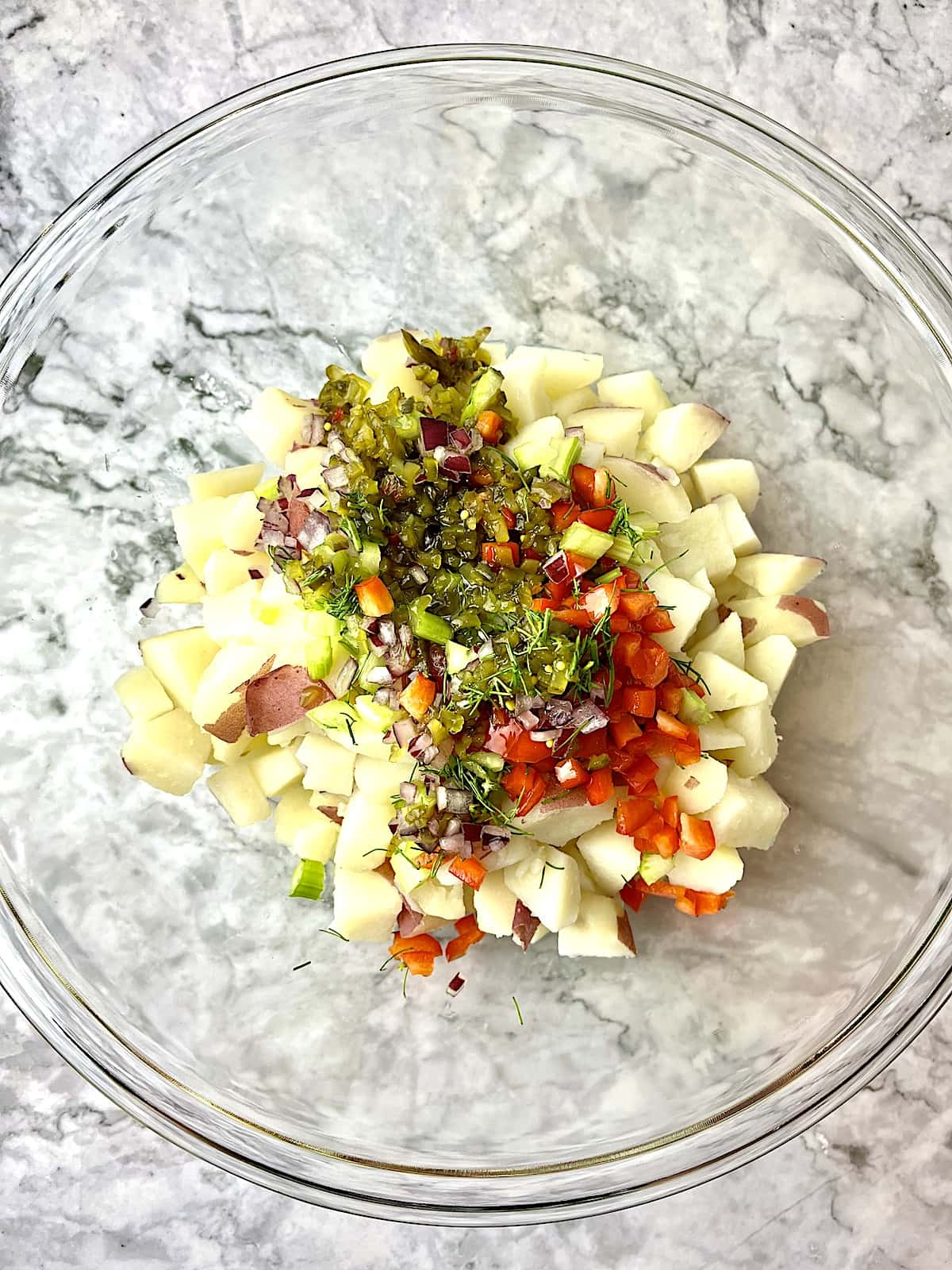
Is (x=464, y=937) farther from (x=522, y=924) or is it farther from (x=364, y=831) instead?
(x=364, y=831)

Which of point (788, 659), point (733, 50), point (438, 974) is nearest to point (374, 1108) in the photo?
point (438, 974)

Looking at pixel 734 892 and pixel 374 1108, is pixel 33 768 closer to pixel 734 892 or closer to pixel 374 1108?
pixel 374 1108

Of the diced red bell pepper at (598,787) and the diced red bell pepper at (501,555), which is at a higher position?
the diced red bell pepper at (501,555)

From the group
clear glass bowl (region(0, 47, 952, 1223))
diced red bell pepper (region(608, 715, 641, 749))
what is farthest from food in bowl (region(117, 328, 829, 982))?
clear glass bowl (region(0, 47, 952, 1223))

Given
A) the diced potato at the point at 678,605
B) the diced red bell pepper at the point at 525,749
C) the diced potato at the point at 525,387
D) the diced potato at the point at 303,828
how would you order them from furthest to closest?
1. the diced potato at the point at 303,828
2. the diced potato at the point at 525,387
3. the diced potato at the point at 678,605
4. the diced red bell pepper at the point at 525,749

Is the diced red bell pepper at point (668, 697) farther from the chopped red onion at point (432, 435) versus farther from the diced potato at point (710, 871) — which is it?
the chopped red onion at point (432, 435)

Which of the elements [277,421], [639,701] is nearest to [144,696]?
[277,421]

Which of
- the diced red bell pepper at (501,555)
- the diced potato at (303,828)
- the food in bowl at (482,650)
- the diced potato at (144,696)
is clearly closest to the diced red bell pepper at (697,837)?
the food in bowl at (482,650)
